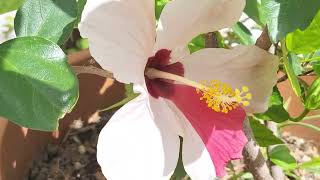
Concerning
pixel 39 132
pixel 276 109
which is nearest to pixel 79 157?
pixel 39 132

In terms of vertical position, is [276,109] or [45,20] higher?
[45,20]

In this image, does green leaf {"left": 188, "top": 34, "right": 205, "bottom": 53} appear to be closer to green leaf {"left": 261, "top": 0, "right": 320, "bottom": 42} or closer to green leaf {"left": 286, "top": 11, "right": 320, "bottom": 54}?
green leaf {"left": 286, "top": 11, "right": 320, "bottom": 54}

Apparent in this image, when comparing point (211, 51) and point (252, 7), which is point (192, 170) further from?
point (252, 7)

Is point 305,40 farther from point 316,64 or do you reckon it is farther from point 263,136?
point 263,136

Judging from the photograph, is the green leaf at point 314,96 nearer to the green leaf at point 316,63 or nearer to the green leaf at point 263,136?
the green leaf at point 316,63

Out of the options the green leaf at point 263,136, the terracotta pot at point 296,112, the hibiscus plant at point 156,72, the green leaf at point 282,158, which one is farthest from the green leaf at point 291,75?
the terracotta pot at point 296,112

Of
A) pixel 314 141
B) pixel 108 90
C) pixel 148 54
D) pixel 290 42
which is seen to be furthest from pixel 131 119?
pixel 314 141

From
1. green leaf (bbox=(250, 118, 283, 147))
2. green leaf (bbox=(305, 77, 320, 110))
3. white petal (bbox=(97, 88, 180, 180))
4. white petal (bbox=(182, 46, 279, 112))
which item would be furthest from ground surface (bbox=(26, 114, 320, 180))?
white petal (bbox=(97, 88, 180, 180))
